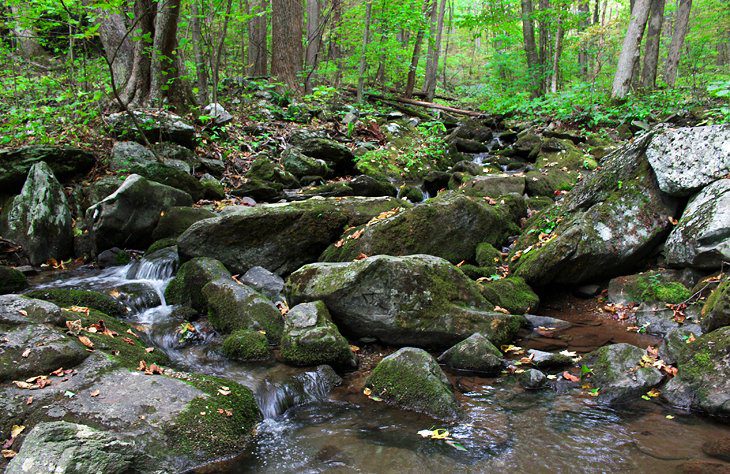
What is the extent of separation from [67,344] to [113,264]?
4463mm

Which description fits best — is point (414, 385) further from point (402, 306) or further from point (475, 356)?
point (402, 306)

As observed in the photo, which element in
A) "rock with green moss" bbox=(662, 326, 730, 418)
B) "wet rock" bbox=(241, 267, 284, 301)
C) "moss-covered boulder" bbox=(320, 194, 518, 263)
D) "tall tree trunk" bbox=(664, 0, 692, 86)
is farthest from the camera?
"tall tree trunk" bbox=(664, 0, 692, 86)

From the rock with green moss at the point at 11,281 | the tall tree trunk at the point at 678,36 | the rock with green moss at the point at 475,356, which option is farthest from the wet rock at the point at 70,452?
the tall tree trunk at the point at 678,36

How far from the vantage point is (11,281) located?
679 cm

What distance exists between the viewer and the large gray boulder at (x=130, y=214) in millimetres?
8438

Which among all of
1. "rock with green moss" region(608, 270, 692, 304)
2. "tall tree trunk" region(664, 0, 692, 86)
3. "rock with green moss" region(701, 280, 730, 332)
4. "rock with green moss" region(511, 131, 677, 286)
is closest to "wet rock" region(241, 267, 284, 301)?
"rock with green moss" region(511, 131, 677, 286)

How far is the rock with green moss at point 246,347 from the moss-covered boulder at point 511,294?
3021 mm

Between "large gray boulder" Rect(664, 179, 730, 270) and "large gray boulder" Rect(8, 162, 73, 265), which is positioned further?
"large gray boulder" Rect(8, 162, 73, 265)

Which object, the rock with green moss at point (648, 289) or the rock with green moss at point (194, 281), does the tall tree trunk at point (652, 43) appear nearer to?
the rock with green moss at point (648, 289)

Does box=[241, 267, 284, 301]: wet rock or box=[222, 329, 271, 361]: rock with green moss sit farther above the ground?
box=[241, 267, 284, 301]: wet rock

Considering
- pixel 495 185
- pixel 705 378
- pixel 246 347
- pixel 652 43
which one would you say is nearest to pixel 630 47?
pixel 652 43

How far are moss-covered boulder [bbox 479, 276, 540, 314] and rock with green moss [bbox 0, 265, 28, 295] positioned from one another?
6.75 meters

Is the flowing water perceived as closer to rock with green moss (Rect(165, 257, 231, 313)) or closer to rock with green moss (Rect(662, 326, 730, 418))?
rock with green moss (Rect(662, 326, 730, 418))

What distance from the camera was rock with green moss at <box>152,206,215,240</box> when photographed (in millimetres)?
8750
